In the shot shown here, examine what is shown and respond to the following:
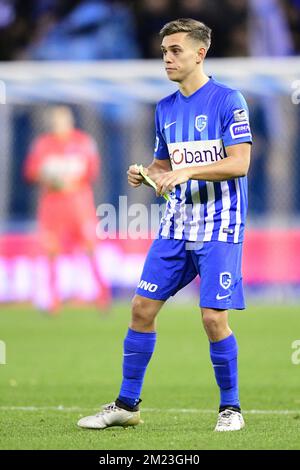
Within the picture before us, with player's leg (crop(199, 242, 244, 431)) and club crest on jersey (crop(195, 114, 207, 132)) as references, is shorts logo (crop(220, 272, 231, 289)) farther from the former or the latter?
club crest on jersey (crop(195, 114, 207, 132))

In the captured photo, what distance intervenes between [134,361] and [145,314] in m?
0.29

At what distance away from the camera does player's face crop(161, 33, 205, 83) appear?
252 inches

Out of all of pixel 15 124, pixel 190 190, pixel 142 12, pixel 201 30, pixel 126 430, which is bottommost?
pixel 126 430

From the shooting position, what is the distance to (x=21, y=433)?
20.4ft

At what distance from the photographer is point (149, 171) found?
6688 millimetres

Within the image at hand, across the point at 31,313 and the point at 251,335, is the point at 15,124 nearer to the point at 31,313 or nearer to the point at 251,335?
the point at 31,313

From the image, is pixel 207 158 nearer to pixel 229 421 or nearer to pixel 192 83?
pixel 192 83

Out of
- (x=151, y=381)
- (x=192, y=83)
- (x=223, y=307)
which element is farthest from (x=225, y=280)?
(x=151, y=381)

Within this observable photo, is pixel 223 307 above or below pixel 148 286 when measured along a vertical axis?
below

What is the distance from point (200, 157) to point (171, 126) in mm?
275

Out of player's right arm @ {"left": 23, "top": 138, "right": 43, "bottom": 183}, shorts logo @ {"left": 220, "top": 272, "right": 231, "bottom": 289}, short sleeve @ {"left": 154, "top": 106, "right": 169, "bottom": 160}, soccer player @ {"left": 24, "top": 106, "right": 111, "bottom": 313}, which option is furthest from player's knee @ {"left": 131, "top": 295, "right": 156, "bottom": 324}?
player's right arm @ {"left": 23, "top": 138, "right": 43, "bottom": 183}

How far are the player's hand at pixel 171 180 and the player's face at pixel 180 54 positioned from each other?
66 cm

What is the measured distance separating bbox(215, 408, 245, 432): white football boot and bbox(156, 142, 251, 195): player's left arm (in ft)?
4.22

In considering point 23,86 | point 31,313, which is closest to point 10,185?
point 23,86
